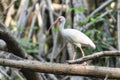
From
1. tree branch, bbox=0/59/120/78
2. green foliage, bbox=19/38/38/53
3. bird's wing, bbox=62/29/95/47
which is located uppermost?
bird's wing, bbox=62/29/95/47

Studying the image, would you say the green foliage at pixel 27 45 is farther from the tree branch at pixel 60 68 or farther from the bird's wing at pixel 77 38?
the tree branch at pixel 60 68

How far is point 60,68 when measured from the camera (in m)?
2.66

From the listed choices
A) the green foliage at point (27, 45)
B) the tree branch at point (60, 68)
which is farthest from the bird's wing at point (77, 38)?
the green foliage at point (27, 45)

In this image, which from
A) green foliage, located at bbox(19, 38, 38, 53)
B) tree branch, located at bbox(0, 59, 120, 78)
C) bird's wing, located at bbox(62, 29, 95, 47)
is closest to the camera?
tree branch, located at bbox(0, 59, 120, 78)

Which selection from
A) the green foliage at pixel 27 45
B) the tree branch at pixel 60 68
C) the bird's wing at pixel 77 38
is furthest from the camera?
the green foliage at pixel 27 45

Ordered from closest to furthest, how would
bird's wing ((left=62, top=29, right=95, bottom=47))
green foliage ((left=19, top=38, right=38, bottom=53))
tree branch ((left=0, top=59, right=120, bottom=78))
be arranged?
tree branch ((left=0, top=59, right=120, bottom=78)) → bird's wing ((left=62, top=29, right=95, bottom=47)) → green foliage ((left=19, top=38, right=38, bottom=53))

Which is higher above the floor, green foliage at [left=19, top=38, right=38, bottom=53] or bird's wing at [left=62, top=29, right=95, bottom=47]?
bird's wing at [left=62, top=29, right=95, bottom=47]

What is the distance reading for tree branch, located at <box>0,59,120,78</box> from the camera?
8.68 ft

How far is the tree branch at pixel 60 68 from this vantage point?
2.65m

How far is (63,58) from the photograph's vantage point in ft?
17.5

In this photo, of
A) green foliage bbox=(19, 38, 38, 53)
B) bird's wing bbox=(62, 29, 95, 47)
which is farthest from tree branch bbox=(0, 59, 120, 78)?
green foliage bbox=(19, 38, 38, 53)

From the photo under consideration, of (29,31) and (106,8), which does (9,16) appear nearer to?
(29,31)

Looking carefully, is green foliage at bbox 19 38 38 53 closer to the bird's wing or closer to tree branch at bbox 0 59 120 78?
the bird's wing

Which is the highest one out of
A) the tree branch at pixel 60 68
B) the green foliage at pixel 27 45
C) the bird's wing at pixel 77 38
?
the bird's wing at pixel 77 38
